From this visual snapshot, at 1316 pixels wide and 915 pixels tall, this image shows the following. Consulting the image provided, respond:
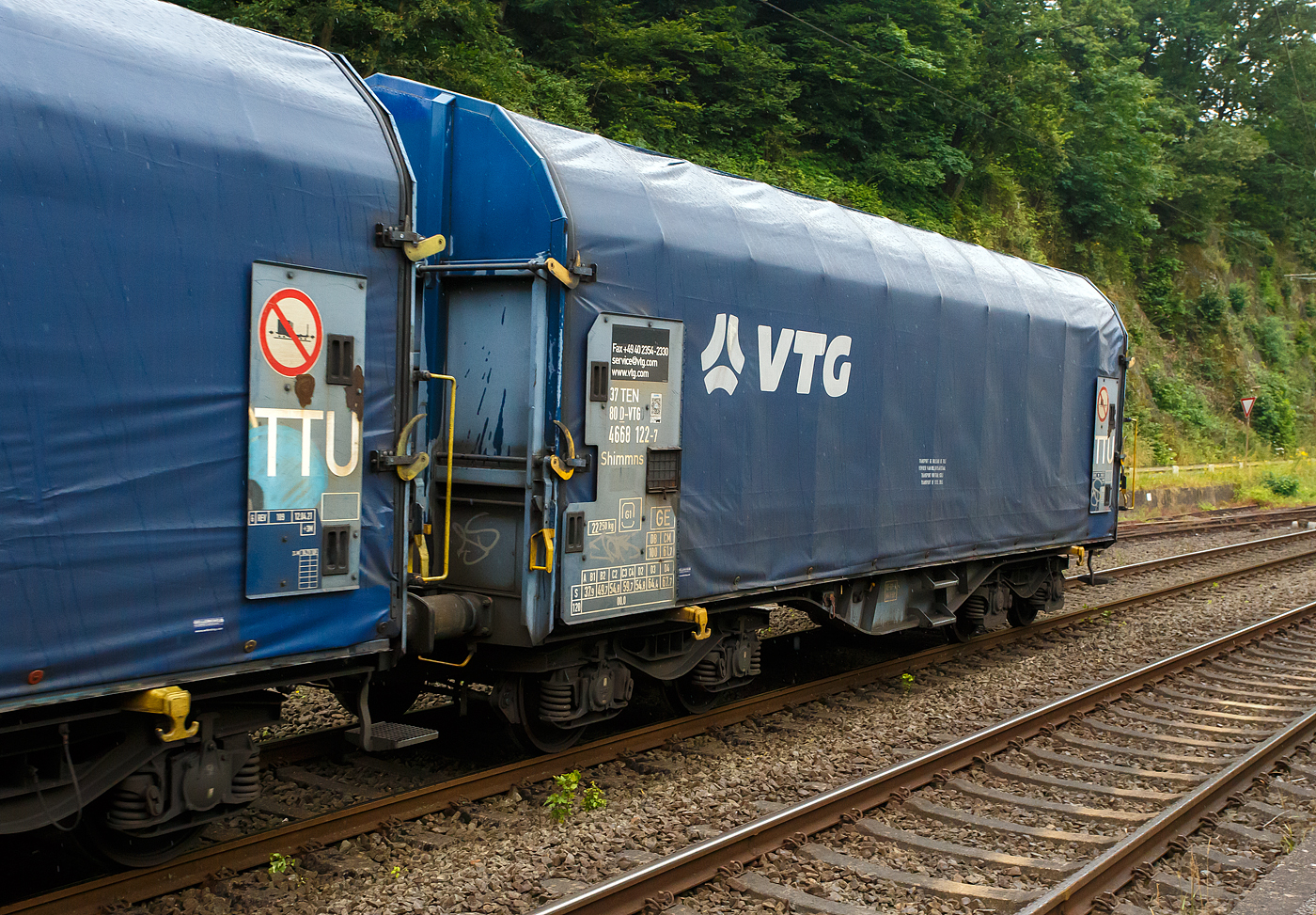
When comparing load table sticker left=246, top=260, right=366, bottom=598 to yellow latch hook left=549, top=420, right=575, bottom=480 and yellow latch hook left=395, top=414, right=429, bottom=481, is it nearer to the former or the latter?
yellow latch hook left=395, top=414, right=429, bottom=481

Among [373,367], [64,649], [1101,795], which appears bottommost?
[1101,795]

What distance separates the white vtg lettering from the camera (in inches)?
309

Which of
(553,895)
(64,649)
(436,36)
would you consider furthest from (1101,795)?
(436,36)

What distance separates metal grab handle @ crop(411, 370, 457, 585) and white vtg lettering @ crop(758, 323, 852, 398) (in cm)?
238

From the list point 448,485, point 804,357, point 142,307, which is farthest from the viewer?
point 804,357

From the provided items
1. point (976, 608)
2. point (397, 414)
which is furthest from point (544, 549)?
point (976, 608)

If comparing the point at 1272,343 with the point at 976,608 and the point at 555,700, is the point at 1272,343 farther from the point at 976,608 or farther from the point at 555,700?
the point at 555,700

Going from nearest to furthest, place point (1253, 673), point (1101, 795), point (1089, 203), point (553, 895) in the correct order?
point (553, 895) → point (1101, 795) → point (1253, 673) → point (1089, 203)

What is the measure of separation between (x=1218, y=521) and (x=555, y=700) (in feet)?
78.7

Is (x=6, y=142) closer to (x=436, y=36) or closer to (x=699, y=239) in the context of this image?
(x=699, y=239)

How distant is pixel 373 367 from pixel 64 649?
1899 mm

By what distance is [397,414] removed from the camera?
545cm

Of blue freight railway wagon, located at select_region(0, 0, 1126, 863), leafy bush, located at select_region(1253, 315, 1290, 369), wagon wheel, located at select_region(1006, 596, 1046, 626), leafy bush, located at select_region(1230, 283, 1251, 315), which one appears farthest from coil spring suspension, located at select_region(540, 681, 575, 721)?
leafy bush, located at select_region(1253, 315, 1290, 369)

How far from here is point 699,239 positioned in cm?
727
